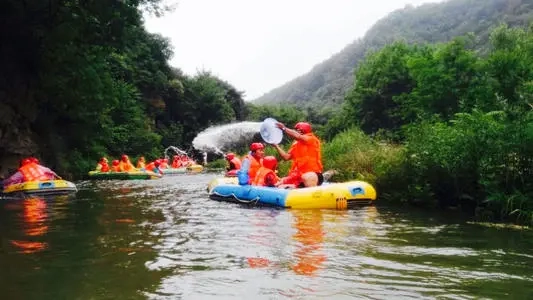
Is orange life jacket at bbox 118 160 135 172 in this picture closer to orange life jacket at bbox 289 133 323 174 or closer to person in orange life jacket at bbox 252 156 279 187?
person in orange life jacket at bbox 252 156 279 187

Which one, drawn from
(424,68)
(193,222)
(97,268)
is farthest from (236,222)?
(424,68)

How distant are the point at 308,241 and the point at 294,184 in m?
4.64

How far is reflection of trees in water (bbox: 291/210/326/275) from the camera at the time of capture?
5773 mm

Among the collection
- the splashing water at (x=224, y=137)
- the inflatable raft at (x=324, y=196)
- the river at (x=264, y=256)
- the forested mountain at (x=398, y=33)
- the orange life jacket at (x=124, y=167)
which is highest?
the forested mountain at (x=398, y=33)

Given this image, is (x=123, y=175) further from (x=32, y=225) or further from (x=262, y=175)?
(x=32, y=225)

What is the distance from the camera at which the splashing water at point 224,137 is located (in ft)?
128

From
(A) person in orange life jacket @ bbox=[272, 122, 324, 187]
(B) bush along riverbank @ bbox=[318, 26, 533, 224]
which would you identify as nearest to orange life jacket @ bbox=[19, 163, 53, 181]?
(A) person in orange life jacket @ bbox=[272, 122, 324, 187]

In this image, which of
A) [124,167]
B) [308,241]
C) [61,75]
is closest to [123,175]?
[124,167]

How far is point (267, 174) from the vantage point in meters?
12.3

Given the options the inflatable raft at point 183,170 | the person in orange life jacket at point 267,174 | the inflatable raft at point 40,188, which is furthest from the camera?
the inflatable raft at point 183,170

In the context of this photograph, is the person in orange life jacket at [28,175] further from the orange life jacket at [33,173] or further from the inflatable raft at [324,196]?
the inflatable raft at [324,196]

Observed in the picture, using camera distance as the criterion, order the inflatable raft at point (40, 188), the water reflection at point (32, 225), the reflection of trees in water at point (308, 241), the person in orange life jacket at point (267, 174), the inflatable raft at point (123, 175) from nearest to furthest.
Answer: the reflection of trees in water at point (308, 241)
the water reflection at point (32, 225)
the person in orange life jacket at point (267, 174)
the inflatable raft at point (40, 188)
the inflatable raft at point (123, 175)

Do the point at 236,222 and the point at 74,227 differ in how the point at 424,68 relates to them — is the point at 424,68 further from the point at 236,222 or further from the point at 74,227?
the point at 74,227

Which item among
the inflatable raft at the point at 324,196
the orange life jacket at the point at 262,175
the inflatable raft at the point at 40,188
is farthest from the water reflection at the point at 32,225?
the orange life jacket at the point at 262,175
